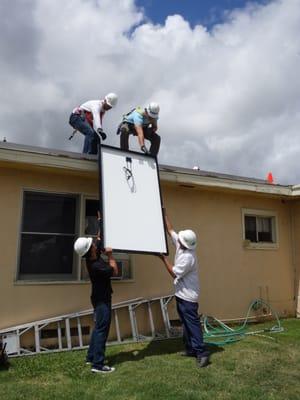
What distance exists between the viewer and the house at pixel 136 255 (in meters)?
6.66

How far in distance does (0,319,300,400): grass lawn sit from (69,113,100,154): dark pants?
3.36 m

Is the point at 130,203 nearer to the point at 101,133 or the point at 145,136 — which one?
the point at 101,133

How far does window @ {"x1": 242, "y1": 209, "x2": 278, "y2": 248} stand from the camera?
30.7 feet

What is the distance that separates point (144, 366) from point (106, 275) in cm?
128

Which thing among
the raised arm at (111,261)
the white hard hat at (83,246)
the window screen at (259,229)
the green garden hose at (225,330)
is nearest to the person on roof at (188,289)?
the raised arm at (111,261)

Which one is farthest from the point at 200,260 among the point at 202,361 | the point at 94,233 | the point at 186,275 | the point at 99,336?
the point at 99,336

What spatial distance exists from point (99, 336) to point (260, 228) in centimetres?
545

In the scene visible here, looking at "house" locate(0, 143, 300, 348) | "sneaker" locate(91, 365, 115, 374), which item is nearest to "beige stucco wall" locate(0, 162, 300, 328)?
"house" locate(0, 143, 300, 348)

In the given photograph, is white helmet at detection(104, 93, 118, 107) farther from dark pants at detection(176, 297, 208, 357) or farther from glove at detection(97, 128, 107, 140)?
dark pants at detection(176, 297, 208, 357)

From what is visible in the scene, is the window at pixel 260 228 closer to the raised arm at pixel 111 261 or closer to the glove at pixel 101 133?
the glove at pixel 101 133

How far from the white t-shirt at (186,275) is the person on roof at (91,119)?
8.87 ft

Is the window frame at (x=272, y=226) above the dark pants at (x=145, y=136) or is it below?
below

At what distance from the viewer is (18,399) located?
438 centimetres

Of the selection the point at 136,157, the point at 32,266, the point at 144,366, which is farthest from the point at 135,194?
the point at 144,366
